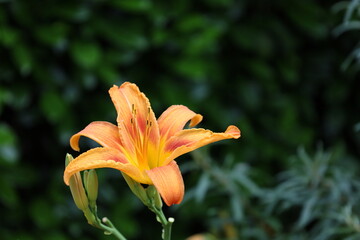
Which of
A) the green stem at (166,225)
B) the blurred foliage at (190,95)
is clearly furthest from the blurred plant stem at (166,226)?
the blurred foliage at (190,95)

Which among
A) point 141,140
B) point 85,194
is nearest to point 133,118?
point 141,140

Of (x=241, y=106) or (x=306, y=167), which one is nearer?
(x=306, y=167)

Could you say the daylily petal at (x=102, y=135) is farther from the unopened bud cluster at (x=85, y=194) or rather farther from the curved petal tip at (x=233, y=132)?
the curved petal tip at (x=233, y=132)

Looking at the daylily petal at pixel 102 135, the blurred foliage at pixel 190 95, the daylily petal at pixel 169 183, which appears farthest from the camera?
the blurred foliage at pixel 190 95

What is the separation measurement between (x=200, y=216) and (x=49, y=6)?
1105 millimetres

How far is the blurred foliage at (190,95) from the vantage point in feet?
7.80

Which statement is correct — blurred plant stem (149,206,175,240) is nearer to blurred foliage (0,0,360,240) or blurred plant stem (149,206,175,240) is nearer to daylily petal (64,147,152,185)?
daylily petal (64,147,152,185)

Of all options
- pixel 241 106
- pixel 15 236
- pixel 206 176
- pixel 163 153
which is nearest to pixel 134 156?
pixel 163 153

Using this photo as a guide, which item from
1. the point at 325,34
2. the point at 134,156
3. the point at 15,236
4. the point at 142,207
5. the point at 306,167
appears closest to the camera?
the point at 134,156

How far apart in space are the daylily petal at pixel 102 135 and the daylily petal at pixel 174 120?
87 millimetres

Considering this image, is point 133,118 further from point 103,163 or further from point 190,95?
point 190,95

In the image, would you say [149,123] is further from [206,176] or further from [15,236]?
[15,236]

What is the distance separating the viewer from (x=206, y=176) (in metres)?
2.04

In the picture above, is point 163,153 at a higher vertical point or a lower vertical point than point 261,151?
lower
